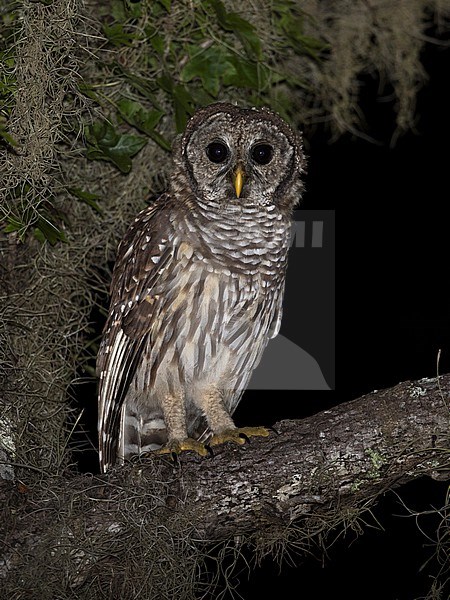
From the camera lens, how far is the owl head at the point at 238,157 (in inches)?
99.3

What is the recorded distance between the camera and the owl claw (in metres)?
2.31

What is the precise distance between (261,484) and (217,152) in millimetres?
970

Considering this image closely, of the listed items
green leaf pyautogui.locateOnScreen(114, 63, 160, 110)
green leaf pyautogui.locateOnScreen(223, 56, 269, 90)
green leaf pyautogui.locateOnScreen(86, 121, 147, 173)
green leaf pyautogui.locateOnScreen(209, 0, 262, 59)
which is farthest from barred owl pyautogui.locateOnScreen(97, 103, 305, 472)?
green leaf pyautogui.locateOnScreen(223, 56, 269, 90)

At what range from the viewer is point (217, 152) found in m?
2.56

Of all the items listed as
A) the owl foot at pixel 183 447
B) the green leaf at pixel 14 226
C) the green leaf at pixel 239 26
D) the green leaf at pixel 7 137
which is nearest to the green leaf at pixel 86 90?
the green leaf at pixel 7 137

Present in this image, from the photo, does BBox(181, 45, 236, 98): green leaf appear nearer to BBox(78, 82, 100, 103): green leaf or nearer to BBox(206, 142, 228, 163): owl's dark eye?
BBox(206, 142, 228, 163): owl's dark eye

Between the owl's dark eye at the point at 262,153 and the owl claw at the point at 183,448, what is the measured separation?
0.81 metres

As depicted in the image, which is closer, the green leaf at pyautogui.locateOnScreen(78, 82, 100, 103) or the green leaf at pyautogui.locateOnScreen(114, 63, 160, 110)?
the green leaf at pyautogui.locateOnScreen(78, 82, 100, 103)

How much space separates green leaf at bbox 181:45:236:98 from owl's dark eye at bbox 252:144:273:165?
1.50 feet

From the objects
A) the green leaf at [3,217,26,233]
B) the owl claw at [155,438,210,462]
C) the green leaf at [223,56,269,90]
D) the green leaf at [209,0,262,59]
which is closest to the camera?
the owl claw at [155,438,210,462]

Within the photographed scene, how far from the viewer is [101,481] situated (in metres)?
2.17

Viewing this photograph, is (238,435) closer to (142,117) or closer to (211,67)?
(142,117)

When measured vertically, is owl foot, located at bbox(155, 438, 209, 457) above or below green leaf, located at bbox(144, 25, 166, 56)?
below

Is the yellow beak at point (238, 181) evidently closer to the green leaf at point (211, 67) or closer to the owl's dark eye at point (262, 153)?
the owl's dark eye at point (262, 153)
